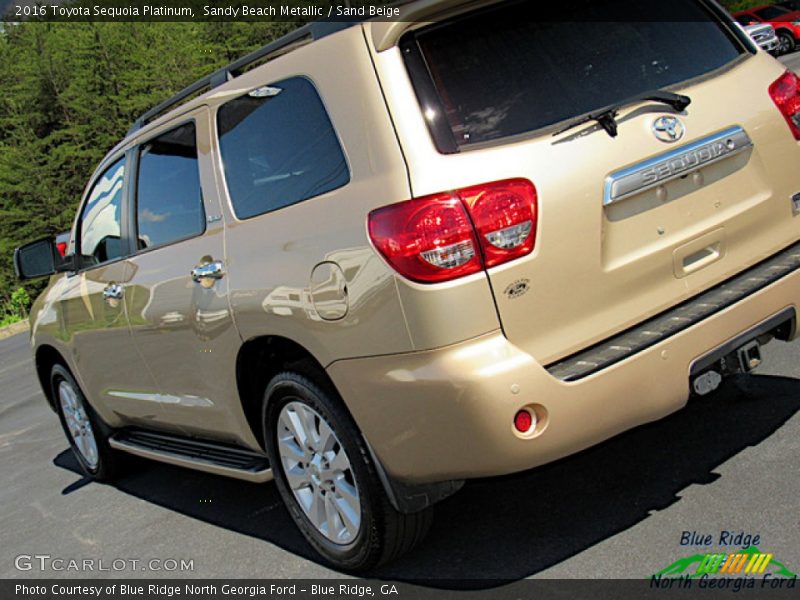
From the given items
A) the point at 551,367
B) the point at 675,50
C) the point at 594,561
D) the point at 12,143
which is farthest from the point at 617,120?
the point at 12,143

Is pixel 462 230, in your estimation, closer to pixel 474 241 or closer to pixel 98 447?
pixel 474 241

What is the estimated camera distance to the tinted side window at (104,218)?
16.5ft

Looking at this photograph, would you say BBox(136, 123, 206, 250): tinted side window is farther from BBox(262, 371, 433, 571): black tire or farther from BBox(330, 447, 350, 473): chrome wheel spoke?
BBox(330, 447, 350, 473): chrome wheel spoke

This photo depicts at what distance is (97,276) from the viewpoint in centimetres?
520

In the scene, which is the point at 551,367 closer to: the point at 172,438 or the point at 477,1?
the point at 477,1

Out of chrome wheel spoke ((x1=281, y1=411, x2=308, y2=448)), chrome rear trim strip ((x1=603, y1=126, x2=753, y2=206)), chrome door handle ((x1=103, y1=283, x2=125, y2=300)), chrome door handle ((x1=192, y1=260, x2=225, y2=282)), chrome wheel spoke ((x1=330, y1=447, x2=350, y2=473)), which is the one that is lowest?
chrome wheel spoke ((x1=330, y1=447, x2=350, y2=473))

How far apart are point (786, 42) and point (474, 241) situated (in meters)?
31.5

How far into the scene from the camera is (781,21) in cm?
3106

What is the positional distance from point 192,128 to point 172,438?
5.60 feet

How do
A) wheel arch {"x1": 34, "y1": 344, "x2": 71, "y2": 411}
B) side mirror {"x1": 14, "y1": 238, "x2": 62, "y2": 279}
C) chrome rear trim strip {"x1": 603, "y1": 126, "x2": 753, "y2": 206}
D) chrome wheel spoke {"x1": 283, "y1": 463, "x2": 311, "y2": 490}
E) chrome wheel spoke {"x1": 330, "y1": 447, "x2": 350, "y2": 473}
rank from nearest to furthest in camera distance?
chrome rear trim strip {"x1": 603, "y1": 126, "x2": 753, "y2": 206} → chrome wheel spoke {"x1": 330, "y1": 447, "x2": 350, "y2": 473} → chrome wheel spoke {"x1": 283, "y1": 463, "x2": 311, "y2": 490} → side mirror {"x1": 14, "y1": 238, "x2": 62, "y2": 279} → wheel arch {"x1": 34, "y1": 344, "x2": 71, "y2": 411}

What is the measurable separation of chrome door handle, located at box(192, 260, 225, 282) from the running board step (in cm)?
83
